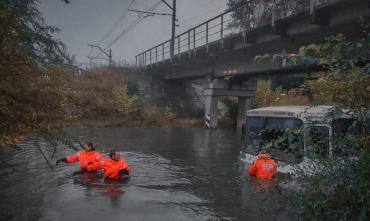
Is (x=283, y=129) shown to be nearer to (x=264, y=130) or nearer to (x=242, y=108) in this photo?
(x=264, y=130)

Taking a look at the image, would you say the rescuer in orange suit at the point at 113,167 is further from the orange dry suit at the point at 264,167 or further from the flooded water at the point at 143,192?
the orange dry suit at the point at 264,167

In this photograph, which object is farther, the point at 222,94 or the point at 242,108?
the point at 242,108

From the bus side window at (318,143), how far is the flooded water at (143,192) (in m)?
0.82

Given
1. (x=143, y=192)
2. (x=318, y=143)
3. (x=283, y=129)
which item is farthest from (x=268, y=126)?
(x=318, y=143)

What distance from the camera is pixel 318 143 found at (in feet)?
19.6

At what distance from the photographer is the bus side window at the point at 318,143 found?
5.81 m

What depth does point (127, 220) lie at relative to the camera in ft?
33.5

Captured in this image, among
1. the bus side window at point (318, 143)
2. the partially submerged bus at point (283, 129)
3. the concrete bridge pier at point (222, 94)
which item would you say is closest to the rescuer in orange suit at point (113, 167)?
the partially submerged bus at point (283, 129)

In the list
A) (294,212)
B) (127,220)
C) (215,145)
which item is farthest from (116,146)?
(294,212)

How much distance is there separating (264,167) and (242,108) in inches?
1178

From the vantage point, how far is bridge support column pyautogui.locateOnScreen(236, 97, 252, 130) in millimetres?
42156

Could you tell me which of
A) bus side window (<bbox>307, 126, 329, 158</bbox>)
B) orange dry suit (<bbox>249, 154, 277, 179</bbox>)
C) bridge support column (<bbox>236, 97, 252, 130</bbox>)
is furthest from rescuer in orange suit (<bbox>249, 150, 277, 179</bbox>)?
bridge support column (<bbox>236, 97, 252, 130</bbox>)

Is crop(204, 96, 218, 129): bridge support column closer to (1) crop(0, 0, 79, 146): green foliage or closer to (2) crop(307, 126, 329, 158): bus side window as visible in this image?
(1) crop(0, 0, 79, 146): green foliage

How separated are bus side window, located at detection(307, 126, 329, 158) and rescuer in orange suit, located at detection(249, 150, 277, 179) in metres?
6.63
